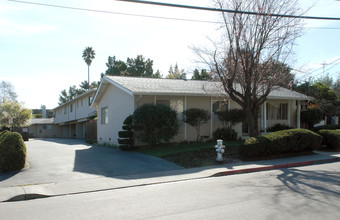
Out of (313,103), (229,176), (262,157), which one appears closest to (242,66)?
(262,157)

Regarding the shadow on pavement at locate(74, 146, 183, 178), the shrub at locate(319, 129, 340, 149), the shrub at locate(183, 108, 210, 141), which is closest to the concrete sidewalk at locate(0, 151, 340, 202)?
the shadow on pavement at locate(74, 146, 183, 178)

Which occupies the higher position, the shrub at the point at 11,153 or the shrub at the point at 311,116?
the shrub at the point at 311,116

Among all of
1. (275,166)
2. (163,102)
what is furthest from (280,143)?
(163,102)

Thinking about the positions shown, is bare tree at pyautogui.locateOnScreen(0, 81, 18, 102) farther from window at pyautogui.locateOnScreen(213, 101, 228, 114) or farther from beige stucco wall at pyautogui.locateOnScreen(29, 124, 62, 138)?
window at pyautogui.locateOnScreen(213, 101, 228, 114)

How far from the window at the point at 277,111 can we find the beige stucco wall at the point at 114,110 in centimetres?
1049

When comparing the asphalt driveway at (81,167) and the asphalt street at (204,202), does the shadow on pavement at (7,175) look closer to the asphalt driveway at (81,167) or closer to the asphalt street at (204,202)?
the asphalt driveway at (81,167)

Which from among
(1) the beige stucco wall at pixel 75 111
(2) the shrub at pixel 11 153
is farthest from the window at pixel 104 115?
(2) the shrub at pixel 11 153

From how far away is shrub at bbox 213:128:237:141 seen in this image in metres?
17.1

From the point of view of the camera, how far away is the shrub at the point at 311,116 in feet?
69.1

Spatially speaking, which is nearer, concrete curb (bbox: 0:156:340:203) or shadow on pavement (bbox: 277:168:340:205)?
shadow on pavement (bbox: 277:168:340:205)

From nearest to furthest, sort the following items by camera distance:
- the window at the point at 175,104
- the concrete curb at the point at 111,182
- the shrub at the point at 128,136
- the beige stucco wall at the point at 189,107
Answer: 1. the concrete curb at the point at 111,182
2. the shrub at the point at 128,136
3. the beige stucco wall at the point at 189,107
4. the window at the point at 175,104

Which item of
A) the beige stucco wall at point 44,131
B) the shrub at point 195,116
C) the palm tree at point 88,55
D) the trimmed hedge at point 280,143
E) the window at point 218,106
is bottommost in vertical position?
the beige stucco wall at point 44,131

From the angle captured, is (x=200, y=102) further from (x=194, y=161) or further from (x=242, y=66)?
(x=194, y=161)

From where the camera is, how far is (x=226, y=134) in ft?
56.2
